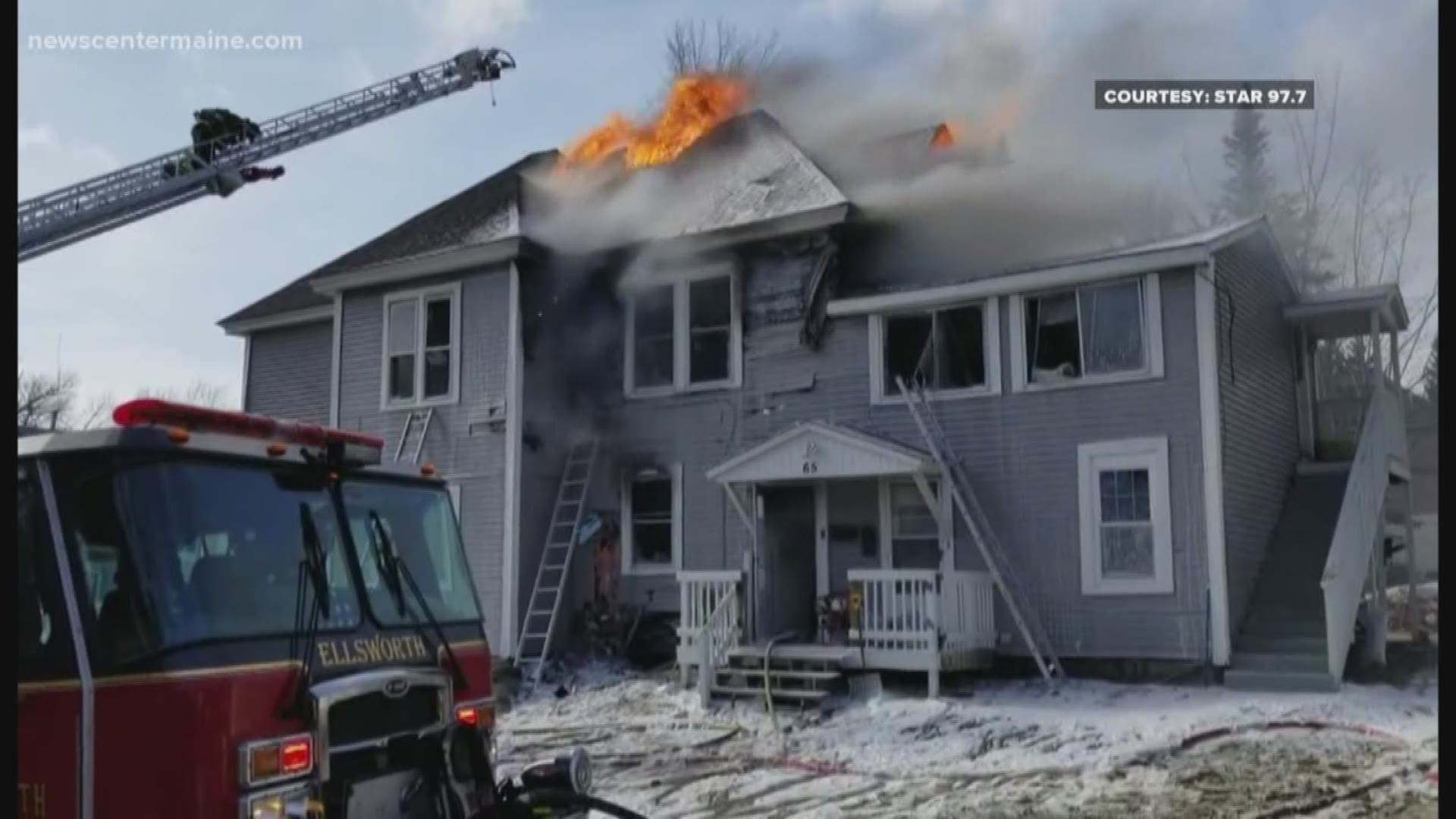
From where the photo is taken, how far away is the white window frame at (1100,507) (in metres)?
11.2

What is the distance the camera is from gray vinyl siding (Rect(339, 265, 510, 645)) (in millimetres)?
14172

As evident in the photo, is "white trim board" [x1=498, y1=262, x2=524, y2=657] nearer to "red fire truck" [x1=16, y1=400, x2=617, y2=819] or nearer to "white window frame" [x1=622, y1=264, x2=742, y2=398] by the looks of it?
"white window frame" [x1=622, y1=264, x2=742, y2=398]

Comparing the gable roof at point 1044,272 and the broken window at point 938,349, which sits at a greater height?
the gable roof at point 1044,272

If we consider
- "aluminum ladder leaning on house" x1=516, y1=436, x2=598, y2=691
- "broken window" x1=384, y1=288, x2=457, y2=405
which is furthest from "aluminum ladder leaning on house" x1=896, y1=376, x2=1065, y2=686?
"broken window" x1=384, y1=288, x2=457, y2=405

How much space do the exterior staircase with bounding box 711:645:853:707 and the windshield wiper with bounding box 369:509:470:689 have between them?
6988 millimetres

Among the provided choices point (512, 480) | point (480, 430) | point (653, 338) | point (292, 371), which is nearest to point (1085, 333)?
point (653, 338)

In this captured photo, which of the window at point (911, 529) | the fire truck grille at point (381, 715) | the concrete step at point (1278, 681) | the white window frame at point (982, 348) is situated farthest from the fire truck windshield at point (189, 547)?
the white window frame at point (982, 348)

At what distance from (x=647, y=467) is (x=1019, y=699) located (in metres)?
5.30

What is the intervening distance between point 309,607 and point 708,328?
33.6 feet

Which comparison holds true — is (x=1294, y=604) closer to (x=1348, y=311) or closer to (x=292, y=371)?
(x=1348, y=311)

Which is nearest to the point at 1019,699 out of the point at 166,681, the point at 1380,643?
the point at 1380,643

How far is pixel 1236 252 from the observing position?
40.3ft

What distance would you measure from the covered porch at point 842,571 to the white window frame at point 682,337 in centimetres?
129

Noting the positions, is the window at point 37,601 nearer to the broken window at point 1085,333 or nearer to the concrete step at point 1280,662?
the concrete step at point 1280,662
